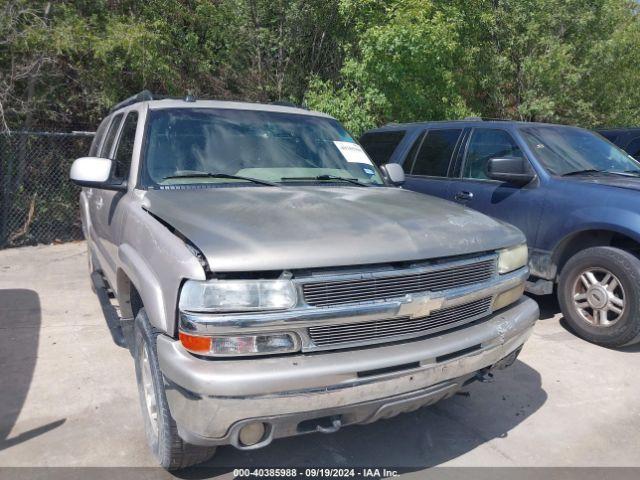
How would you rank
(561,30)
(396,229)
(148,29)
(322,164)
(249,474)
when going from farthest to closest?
(561,30) < (148,29) < (322,164) < (249,474) < (396,229)

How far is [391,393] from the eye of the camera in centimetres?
243

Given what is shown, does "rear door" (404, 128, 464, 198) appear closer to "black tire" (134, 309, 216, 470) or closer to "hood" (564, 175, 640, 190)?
"hood" (564, 175, 640, 190)

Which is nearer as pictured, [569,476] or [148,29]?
[569,476]

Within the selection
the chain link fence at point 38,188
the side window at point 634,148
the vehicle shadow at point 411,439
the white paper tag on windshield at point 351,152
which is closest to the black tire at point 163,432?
the vehicle shadow at point 411,439

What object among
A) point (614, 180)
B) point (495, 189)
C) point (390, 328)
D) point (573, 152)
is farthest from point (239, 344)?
point (573, 152)

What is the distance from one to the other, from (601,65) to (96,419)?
12609 mm

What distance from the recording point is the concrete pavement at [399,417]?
9.96 feet

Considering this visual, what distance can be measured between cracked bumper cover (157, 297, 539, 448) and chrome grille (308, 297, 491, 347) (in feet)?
0.16

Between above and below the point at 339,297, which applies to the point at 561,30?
above

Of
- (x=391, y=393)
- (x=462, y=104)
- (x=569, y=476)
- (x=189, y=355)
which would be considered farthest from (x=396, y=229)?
(x=462, y=104)

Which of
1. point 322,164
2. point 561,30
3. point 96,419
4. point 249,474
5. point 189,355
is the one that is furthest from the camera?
point 561,30

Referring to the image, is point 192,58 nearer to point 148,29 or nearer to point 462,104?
point 148,29

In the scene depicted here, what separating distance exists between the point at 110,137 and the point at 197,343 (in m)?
3.12

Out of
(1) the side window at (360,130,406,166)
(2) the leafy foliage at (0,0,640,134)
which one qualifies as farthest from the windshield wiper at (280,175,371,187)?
(2) the leafy foliage at (0,0,640,134)
